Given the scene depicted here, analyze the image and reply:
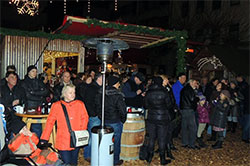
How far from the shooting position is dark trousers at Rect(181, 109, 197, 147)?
6.98m

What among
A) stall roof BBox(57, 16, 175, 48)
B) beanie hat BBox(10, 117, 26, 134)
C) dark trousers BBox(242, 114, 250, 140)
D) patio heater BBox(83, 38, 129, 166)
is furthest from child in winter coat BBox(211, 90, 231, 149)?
beanie hat BBox(10, 117, 26, 134)

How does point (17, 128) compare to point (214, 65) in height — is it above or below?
below

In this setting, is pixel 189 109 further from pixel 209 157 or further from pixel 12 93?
pixel 12 93

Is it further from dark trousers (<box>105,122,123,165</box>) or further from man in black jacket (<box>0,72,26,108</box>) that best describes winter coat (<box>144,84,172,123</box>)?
man in black jacket (<box>0,72,26,108</box>)

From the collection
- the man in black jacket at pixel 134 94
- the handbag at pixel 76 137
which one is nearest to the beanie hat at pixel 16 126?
the handbag at pixel 76 137

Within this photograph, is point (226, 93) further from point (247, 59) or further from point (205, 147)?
point (247, 59)

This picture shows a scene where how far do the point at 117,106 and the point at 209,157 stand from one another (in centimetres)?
303

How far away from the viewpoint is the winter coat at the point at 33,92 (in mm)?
6102

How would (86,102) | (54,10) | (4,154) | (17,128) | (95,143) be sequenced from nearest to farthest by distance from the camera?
(4,154) → (17,128) → (95,143) → (86,102) → (54,10)

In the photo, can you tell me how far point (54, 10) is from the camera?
31.9 meters

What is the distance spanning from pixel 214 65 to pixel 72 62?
27.0ft

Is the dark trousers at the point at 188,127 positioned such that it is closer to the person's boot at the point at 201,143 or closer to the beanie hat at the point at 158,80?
the person's boot at the point at 201,143

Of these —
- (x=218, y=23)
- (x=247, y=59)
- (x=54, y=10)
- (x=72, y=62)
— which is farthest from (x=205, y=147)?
(x=54, y=10)

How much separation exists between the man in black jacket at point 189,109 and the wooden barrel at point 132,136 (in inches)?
67.7
